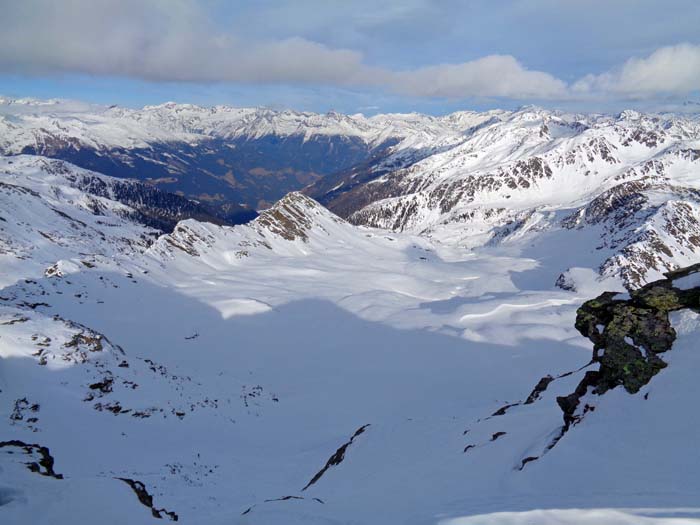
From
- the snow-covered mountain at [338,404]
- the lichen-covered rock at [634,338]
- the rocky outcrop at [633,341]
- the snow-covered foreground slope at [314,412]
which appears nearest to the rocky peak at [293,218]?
the snow-covered mountain at [338,404]

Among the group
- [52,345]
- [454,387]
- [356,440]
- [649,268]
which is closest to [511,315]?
[454,387]

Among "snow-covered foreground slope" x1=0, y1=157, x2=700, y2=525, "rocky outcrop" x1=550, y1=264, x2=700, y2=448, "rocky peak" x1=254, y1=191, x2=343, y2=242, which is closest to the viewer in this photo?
"snow-covered foreground slope" x1=0, y1=157, x2=700, y2=525

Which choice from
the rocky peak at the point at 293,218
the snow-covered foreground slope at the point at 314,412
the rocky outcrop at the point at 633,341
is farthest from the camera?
the rocky peak at the point at 293,218

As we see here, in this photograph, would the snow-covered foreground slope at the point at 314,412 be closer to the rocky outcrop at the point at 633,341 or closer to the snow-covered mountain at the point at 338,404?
the snow-covered mountain at the point at 338,404

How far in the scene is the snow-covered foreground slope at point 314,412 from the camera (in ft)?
37.4

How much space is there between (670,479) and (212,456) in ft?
58.5

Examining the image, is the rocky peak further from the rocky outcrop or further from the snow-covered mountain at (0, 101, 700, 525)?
the rocky outcrop

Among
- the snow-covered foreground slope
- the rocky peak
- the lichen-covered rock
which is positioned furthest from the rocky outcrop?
the rocky peak

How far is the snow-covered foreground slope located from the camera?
1141cm

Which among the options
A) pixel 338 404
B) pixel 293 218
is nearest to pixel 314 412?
pixel 338 404

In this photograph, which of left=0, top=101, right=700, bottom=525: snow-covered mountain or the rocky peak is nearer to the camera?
left=0, top=101, right=700, bottom=525: snow-covered mountain

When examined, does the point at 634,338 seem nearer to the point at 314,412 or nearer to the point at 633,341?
the point at 633,341

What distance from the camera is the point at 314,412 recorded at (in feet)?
96.6

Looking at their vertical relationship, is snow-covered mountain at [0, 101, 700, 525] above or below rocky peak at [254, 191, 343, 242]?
below
